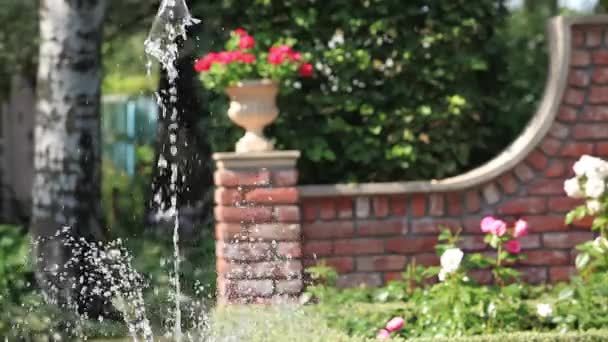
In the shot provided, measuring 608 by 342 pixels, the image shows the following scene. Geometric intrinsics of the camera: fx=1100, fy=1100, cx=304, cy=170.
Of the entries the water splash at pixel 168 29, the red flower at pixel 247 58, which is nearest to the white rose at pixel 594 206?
the red flower at pixel 247 58

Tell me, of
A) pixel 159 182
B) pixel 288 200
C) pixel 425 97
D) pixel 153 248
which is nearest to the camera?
pixel 288 200

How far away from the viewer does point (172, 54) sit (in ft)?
27.6

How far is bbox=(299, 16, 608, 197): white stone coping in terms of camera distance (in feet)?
23.5

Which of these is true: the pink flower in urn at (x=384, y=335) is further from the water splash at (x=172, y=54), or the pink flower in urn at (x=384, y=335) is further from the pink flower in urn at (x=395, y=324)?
the water splash at (x=172, y=54)

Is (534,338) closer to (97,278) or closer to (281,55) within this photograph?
(281,55)

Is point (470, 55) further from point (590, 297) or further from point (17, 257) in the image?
point (17, 257)

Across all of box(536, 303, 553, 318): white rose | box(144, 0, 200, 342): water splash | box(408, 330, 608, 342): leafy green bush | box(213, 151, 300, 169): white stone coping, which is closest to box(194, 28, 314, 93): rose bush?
box(144, 0, 200, 342): water splash

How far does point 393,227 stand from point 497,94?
1.74m

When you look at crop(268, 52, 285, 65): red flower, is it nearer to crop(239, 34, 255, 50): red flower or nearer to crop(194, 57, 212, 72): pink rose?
crop(239, 34, 255, 50): red flower

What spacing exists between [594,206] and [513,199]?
2.75ft

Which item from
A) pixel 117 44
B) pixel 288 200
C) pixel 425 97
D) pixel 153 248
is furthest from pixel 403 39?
pixel 117 44

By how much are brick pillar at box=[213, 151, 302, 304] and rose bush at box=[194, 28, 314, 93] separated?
527mm

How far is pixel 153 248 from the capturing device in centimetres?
851

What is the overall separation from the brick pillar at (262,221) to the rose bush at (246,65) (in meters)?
0.53
